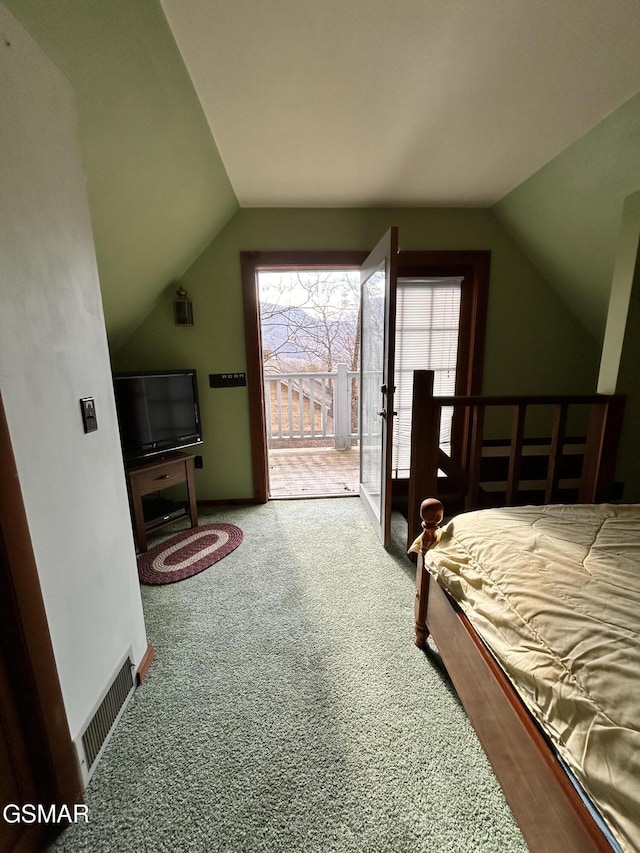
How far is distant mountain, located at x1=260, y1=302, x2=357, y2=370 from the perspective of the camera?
501 cm

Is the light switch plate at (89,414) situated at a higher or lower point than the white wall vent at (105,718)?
higher

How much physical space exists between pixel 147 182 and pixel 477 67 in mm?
1473

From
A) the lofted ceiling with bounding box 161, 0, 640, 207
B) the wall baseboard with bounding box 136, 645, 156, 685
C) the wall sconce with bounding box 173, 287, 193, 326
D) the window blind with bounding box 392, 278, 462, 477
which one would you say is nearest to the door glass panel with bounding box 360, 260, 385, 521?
the window blind with bounding box 392, 278, 462, 477

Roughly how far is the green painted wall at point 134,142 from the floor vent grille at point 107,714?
74.7 inches

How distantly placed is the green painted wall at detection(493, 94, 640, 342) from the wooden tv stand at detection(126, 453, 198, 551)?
9.62 feet

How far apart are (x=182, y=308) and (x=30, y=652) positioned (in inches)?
89.4

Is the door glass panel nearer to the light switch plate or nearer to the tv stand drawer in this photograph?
the tv stand drawer

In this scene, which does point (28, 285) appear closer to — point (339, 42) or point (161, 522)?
point (339, 42)

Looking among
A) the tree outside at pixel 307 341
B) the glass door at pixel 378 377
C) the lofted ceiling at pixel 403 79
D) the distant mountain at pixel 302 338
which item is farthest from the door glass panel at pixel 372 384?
the distant mountain at pixel 302 338

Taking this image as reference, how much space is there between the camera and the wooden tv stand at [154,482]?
216 cm

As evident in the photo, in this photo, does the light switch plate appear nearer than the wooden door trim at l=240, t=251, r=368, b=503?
Answer: Yes

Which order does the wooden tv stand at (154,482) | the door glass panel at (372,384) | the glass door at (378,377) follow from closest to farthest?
the glass door at (378,377) → the wooden tv stand at (154,482) → the door glass panel at (372,384)

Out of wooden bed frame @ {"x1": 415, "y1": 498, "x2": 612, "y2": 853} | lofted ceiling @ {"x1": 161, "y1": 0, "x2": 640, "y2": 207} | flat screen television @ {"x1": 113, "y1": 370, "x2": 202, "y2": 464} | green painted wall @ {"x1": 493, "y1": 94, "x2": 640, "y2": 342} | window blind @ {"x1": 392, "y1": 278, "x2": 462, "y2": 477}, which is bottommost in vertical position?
wooden bed frame @ {"x1": 415, "y1": 498, "x2": 612, "y2": 853}

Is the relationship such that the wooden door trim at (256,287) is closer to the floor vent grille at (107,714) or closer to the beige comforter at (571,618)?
the floor vent grille at (107,714)
